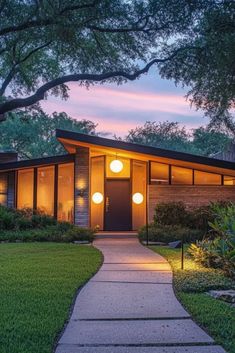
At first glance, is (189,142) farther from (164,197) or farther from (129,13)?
(129,13)

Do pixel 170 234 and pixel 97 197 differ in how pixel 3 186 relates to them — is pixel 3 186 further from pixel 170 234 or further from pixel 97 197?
pixel 170 234

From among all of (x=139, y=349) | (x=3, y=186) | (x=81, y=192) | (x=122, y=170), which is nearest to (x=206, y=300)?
(x=139, y=349)

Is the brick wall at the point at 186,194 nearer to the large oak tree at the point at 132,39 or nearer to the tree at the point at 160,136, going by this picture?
the large oak tree at the point at 132,39

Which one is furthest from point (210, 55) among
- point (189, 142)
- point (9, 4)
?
point (189, 142)

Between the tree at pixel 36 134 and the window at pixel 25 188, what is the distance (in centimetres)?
2091

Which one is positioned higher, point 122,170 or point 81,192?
point 122,170

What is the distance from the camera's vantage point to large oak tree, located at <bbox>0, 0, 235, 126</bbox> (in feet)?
27.8

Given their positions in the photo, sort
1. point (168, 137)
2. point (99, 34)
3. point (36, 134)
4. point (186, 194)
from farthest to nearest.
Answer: point (168, 137)
point (36, 134)
point (186, 194)
point (99, 34)

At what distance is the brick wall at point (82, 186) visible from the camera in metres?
16.5

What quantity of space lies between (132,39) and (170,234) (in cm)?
573

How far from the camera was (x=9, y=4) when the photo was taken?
8.28 m

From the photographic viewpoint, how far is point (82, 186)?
54.5ft

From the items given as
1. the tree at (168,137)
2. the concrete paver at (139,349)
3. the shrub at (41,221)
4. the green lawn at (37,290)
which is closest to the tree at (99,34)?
the green lawn at (37,290)

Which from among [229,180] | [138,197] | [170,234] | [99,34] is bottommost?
[170,234]
